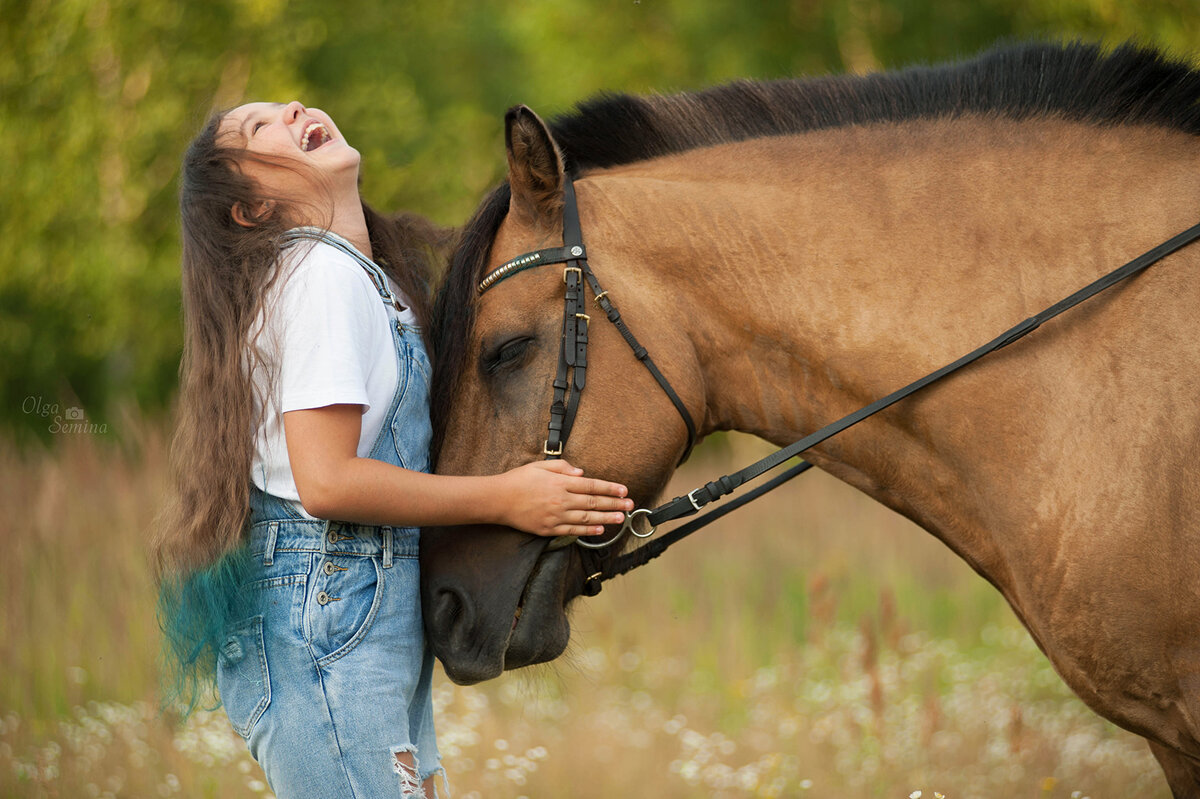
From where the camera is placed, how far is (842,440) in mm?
2297

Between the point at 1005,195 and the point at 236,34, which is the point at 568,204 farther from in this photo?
the point at 236,34

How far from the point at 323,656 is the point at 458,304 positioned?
89cm

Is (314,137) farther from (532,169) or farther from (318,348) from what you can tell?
(318,348)

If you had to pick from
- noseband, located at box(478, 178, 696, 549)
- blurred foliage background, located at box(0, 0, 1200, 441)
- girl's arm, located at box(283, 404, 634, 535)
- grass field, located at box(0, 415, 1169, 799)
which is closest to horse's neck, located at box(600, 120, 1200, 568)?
noseband, located at box(478, 178, 696, 549)

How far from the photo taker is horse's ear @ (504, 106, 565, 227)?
2.17 metres

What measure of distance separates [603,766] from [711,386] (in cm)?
226

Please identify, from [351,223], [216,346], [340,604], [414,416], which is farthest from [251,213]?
[340,604]

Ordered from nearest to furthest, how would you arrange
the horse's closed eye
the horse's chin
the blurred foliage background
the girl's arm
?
1. the girl's arm
2. the horse's chin
3. the horse's closed eye
4. the blurred foliage background

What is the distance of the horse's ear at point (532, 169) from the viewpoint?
2.17 metres

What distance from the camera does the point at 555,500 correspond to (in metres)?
2.06

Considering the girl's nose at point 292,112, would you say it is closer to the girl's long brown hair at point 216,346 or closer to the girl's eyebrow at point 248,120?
the girl's eyebrow at point 248,120

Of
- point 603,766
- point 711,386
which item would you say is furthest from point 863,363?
point 603,766

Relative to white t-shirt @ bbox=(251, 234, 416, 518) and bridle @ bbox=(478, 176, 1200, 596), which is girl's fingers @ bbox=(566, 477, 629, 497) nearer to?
bridle @ bbox=(478, 176, 1200, 596)

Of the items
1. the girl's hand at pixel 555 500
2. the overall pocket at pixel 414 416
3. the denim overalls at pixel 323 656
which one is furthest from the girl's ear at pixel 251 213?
the girl's hand at pixel 555 500
